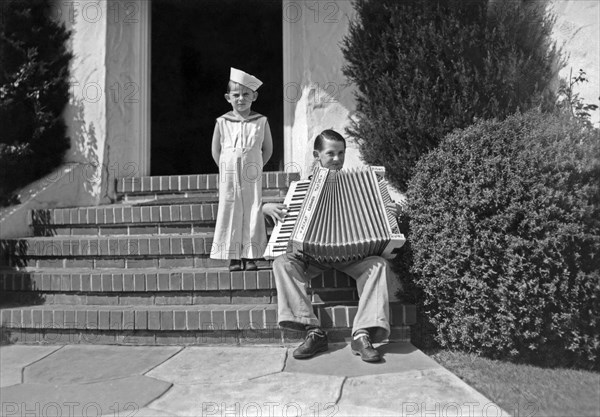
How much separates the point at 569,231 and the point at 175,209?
2.93 meters

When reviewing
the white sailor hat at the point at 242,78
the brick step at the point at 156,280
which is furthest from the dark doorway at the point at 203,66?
the white sailor hat at the point at 242,78

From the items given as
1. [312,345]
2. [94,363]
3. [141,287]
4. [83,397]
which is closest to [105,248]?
[141,287]

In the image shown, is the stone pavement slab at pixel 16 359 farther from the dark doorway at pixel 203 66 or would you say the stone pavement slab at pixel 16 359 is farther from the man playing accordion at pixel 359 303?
the dark doorway at pixel 203 66

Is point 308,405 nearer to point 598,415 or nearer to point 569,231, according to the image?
point 598,415

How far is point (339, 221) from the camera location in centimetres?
288

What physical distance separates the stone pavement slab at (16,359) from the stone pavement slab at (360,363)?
1.65 m

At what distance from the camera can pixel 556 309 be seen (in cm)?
258

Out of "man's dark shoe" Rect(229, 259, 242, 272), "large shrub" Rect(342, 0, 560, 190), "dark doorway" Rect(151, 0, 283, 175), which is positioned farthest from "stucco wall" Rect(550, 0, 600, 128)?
"dark doorway" Rect(151, 0, 283, 175)

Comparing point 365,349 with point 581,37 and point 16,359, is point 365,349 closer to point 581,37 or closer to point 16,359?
point 16,359

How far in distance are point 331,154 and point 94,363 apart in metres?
2.08

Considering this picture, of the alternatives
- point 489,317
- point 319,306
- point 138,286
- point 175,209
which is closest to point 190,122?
point 175,209

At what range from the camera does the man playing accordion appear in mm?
2746

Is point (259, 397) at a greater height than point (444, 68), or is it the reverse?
point (444, 68)

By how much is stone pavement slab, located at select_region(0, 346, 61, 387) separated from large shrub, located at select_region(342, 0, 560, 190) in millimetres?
3010
